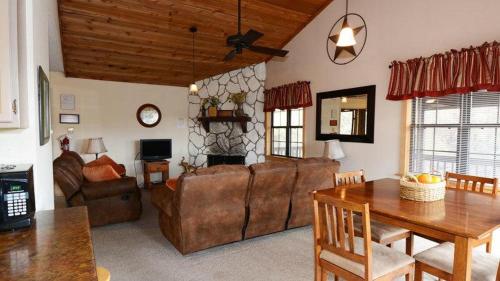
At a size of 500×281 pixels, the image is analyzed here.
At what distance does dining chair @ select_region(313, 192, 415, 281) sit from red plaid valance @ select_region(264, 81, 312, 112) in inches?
152

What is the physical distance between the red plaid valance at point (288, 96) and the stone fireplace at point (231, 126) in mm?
343

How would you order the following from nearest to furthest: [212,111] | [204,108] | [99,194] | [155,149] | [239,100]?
[99,194]
[155,149]
[239,100]
[212,111]
[204,108]

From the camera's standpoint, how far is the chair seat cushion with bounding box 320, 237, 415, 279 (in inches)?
67.1

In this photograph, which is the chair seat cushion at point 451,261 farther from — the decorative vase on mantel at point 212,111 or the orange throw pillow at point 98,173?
the decorative vase on mantel at point 212,111

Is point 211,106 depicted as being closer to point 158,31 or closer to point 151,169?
point 151,169

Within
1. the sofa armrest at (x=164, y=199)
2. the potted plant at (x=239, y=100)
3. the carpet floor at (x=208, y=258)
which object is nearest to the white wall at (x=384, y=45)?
the potted plant at (x=239, y=100)

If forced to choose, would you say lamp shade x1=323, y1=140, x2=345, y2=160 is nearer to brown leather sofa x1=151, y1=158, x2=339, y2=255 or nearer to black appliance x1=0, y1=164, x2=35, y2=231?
brown leather sofa x1=151, y1=158, x2=339, y2=255

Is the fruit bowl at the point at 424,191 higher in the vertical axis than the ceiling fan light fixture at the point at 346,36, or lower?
lower

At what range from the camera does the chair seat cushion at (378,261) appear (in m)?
1.70

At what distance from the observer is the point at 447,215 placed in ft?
5.68

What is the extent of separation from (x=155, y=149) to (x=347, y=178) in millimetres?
4898

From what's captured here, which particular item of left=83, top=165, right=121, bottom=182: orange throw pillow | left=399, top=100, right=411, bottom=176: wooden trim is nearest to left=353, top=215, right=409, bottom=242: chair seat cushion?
left=399, top=100, right=411, bottom=176: wooden trim

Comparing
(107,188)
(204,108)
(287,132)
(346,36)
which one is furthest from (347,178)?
(204,108)

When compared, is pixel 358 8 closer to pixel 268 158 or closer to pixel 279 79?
pixel 279 79
